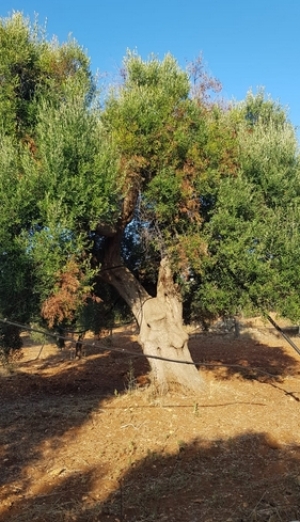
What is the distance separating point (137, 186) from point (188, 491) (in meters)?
7.10

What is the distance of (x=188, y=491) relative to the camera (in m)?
7.09

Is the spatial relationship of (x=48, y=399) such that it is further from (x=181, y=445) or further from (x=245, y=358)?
(x=245, y=358)

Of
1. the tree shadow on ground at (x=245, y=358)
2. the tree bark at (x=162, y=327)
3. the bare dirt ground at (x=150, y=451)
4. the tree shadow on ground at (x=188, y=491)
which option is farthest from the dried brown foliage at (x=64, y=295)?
the tree shadow on ground at (x=245, y=358)

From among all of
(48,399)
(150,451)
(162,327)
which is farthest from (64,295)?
(48,399)

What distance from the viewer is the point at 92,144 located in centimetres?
1003

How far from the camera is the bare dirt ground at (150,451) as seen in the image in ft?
21.4

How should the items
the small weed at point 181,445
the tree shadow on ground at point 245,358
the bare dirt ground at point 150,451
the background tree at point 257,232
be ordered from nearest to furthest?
the bare dirt ground at point 150,451 < the small weed at point 181,445 < the background tree at point 257,232 < the tree shadow on ground at point 245,358

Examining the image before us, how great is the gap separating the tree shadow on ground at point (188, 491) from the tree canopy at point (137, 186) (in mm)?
3384

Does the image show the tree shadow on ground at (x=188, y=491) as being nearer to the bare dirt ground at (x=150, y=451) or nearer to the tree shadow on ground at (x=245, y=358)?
the bare dirt ground at (x=150, y=451)

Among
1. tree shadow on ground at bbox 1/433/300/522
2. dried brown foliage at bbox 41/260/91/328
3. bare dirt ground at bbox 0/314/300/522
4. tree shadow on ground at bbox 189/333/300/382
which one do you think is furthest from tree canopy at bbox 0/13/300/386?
tree shadow on ground at bbox 189/333/300/382

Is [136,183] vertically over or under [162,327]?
over

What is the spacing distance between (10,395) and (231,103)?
11.5 meters

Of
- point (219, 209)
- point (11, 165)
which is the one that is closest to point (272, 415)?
point (219, 209)

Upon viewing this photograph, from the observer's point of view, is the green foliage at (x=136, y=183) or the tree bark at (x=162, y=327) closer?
the green foliage at (x=136, y=183)
